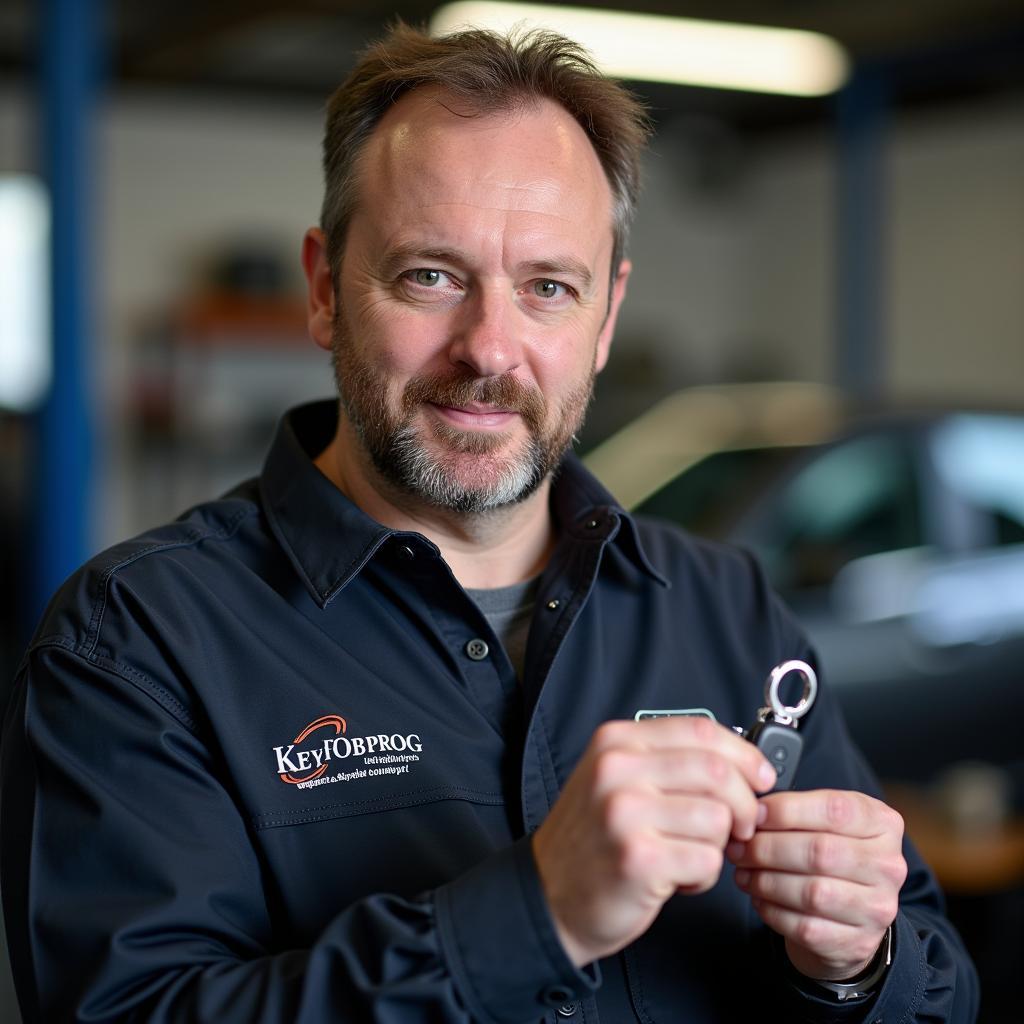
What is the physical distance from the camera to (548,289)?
1559 mm

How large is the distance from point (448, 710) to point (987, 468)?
3.52 meters

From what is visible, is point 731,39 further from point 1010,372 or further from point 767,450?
point 1010,372

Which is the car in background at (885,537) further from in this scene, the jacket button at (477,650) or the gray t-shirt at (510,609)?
the jacket button at (477,650)

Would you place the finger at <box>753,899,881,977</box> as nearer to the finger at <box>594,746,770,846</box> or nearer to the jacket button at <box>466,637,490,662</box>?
the finger at <box>594,746,770,846</box>

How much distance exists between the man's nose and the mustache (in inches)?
0.5

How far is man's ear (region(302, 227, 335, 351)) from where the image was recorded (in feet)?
5.63

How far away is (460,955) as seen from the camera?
1152 mm

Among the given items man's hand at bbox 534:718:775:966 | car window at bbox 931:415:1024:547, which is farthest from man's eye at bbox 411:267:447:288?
car window at bbox 931:415:1024:547

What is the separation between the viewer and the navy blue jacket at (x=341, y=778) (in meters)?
1.18

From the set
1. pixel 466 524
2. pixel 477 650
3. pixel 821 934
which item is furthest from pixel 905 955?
pixel 466 524

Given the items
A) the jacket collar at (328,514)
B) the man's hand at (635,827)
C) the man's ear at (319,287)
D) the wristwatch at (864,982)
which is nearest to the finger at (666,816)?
the man's hand at (635,827)

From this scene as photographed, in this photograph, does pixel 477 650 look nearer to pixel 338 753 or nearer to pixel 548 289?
pixel 338 753

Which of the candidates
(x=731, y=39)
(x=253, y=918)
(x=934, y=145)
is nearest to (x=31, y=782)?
(x=253, y=918)

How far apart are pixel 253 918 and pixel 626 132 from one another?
1023mm
